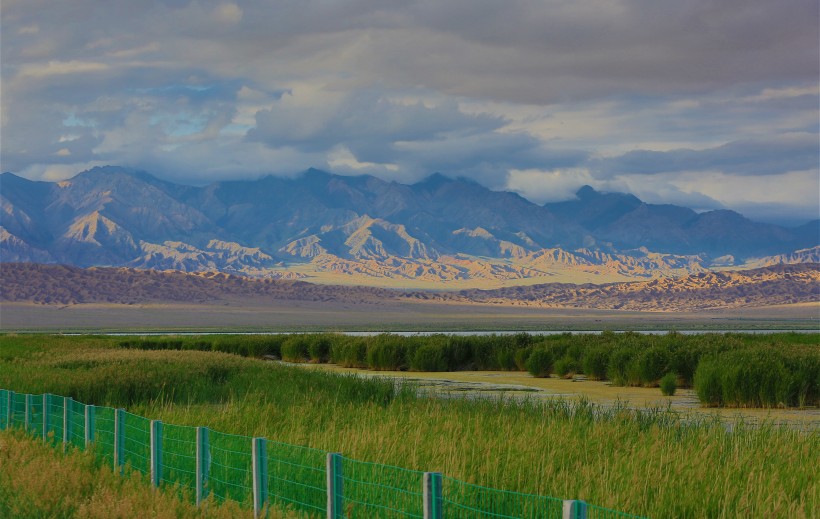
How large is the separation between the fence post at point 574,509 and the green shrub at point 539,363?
28179 mm

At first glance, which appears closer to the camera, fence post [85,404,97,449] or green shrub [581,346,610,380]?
fence post [85,404,97,449]

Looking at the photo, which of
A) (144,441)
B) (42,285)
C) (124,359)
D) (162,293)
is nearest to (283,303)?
(162,293)

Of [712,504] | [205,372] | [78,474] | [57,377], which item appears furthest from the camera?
[205,372]

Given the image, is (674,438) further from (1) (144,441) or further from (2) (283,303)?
(2) (283,303)

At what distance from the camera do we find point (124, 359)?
3003 cm

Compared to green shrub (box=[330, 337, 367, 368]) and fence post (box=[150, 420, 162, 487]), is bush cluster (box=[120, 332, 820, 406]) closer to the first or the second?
green shrub (box=[330, 337, 367, 368])

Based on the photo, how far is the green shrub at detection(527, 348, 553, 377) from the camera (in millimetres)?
35000

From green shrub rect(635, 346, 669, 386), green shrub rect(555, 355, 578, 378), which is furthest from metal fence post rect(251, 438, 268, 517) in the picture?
green shrub rect(555, 355, 578, 378)

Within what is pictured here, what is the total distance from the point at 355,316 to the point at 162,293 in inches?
1379

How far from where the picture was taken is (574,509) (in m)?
6.94

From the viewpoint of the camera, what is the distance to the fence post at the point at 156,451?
12531 mm

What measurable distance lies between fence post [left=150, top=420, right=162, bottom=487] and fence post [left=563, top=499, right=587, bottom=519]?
6.73 m

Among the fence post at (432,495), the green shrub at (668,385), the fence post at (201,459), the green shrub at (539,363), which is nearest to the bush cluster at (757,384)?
the green shrub at (668,385)

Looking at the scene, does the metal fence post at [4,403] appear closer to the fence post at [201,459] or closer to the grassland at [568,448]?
the grassland at [568,448]
